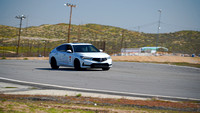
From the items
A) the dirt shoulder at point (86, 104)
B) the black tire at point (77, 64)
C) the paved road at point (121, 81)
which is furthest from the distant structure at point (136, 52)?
the dirt shoulder at point (86, 104)

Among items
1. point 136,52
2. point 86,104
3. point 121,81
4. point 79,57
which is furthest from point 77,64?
point 136,52

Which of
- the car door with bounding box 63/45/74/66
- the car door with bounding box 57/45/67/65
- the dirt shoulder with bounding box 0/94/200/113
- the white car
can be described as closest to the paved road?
the white car

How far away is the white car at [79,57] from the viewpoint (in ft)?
61.3

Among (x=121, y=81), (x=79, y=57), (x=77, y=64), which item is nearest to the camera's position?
(x=121, y=81)

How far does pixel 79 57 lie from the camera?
18.8 metres

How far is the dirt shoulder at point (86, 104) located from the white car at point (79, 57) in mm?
10220

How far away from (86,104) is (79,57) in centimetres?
1129

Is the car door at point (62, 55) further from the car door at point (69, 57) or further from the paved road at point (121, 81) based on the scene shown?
the paved road at point (121, 81)

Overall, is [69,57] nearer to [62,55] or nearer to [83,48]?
[62,55]

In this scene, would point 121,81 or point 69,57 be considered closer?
point 121,81

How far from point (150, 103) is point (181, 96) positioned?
1981 mm

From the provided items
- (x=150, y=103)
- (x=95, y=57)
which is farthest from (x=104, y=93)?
(x=95, y=57)

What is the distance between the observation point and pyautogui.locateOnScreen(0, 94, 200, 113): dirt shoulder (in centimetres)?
666

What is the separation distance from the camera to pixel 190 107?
25.0 feet
